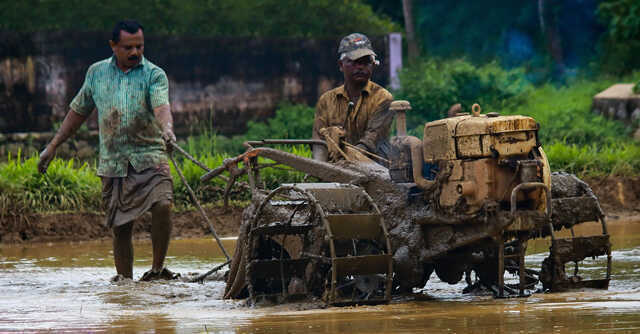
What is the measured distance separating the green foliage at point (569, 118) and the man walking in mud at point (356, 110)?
26.5 ft

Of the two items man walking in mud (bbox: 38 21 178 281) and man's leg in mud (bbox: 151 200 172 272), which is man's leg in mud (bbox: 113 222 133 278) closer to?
A: man walking in mud (bbox: 38 21 178 281)

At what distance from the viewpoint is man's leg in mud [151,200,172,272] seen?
9.08m

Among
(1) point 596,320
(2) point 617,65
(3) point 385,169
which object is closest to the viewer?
(1) point 596,320

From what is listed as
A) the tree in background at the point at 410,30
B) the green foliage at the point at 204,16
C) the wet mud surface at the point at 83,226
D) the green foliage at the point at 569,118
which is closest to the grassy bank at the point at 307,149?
the green foliage at the point at 569,118

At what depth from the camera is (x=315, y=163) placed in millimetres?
8070

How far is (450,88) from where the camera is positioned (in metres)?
18.7


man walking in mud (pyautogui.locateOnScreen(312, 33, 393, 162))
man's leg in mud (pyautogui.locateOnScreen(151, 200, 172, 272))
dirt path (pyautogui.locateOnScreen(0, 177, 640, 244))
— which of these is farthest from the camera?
dirt path (pyautogui.locateOnScreen(0, 177, 640, 244))

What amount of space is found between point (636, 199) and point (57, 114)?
9.19 meters

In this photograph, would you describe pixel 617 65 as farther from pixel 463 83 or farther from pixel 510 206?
pixel 510 206

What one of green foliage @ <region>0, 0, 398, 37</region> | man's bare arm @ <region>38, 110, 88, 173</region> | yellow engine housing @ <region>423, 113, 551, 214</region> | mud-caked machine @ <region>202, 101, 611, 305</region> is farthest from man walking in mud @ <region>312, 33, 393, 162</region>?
green foliage @ <region>0, 0, 398, 37</region>

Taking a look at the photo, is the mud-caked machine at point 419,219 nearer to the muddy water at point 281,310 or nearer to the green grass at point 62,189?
the muddy water at point 281,310

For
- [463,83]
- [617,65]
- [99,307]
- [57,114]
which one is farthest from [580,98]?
[99,307]

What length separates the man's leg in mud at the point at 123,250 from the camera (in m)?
9.31

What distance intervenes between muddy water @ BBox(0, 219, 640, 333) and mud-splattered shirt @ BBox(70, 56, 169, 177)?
41.8 inches
